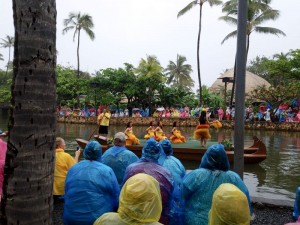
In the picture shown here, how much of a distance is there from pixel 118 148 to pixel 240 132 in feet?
6.65

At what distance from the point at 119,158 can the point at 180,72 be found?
48.8m

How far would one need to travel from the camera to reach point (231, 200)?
2.31m

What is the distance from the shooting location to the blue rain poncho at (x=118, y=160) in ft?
18.9

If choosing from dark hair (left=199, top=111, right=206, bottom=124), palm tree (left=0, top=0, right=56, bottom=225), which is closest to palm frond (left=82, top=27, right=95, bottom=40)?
dark hair (left=199, top=111, right=206, bottom=124)

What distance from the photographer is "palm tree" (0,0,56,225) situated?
81.2 inches

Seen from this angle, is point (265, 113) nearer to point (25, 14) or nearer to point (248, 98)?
point (248, 98)

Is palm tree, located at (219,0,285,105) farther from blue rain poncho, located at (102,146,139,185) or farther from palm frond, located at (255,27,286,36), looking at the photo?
blue rain poncho, located at (102,146,139,185)

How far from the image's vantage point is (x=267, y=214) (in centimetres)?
564

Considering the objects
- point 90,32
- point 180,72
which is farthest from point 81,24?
point 180,72

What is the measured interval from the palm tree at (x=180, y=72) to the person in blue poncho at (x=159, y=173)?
4897 cm

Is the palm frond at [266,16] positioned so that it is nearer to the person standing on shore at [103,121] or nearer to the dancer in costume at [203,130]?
the person standing on shore at [103,121]

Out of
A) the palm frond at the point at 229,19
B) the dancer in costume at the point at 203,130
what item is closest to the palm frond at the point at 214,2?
the palm frond at the point at 229,19

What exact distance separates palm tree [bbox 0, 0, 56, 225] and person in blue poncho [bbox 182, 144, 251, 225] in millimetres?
1973

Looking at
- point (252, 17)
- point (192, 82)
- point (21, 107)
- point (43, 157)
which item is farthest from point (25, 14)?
point (192, 82)
